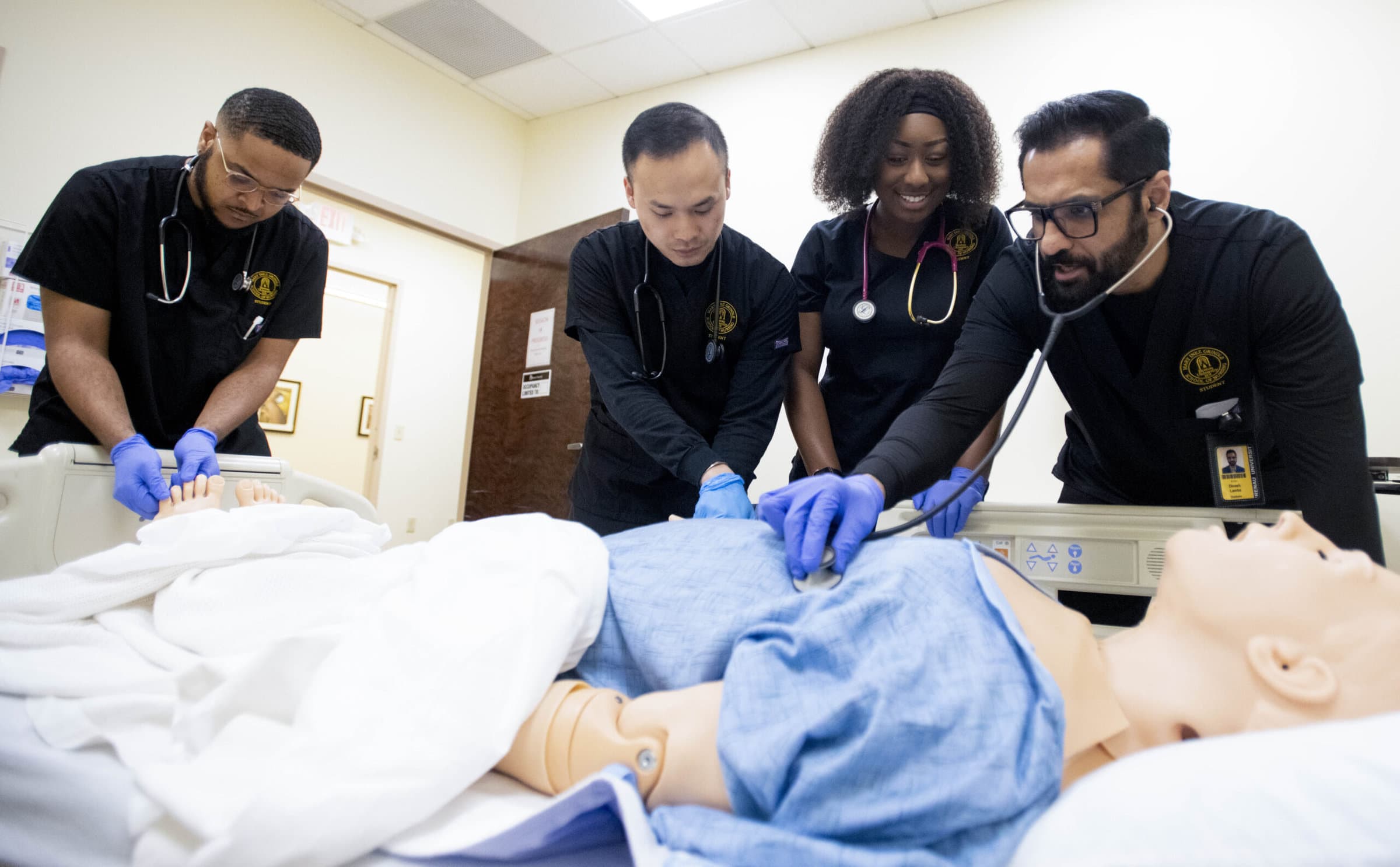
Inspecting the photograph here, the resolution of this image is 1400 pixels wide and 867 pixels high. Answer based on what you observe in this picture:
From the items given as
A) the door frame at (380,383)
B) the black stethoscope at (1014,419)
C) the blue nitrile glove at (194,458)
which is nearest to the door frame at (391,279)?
the door frame at (380,383)

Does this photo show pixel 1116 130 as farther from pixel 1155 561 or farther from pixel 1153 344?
pixel 1155 561

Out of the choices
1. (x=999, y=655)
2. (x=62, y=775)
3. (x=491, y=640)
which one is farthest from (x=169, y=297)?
(x=999, y=655)

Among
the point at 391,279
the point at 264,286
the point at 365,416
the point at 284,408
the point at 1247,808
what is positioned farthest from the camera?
the point at 365,416

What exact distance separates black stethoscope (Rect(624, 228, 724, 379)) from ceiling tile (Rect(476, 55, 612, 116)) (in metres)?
2.46

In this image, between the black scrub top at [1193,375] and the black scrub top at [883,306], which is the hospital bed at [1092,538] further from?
the black scrub top at [883,306]

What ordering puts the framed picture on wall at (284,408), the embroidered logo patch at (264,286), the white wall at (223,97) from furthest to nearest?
the framed picture on wall at (284,408), the white wall at (223,97), the embroidered logo patch at (264,286)

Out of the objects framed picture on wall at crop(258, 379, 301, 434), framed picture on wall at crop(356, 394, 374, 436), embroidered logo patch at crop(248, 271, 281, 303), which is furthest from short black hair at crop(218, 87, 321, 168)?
framed picture on wall at crop(356, 394, 374, 436)

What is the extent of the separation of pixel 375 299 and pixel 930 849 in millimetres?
5721

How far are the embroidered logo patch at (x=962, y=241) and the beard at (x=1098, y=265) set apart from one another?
372 mm

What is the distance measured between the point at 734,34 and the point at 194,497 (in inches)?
110

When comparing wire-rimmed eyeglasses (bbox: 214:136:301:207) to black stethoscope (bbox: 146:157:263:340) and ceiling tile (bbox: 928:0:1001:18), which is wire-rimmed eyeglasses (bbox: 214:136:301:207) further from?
ceiling tile (bbox: 928:0:1001:18)

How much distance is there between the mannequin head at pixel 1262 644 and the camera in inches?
25.1

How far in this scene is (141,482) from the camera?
54.1 inches

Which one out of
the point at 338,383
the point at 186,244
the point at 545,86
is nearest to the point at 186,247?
the point at 186,244
